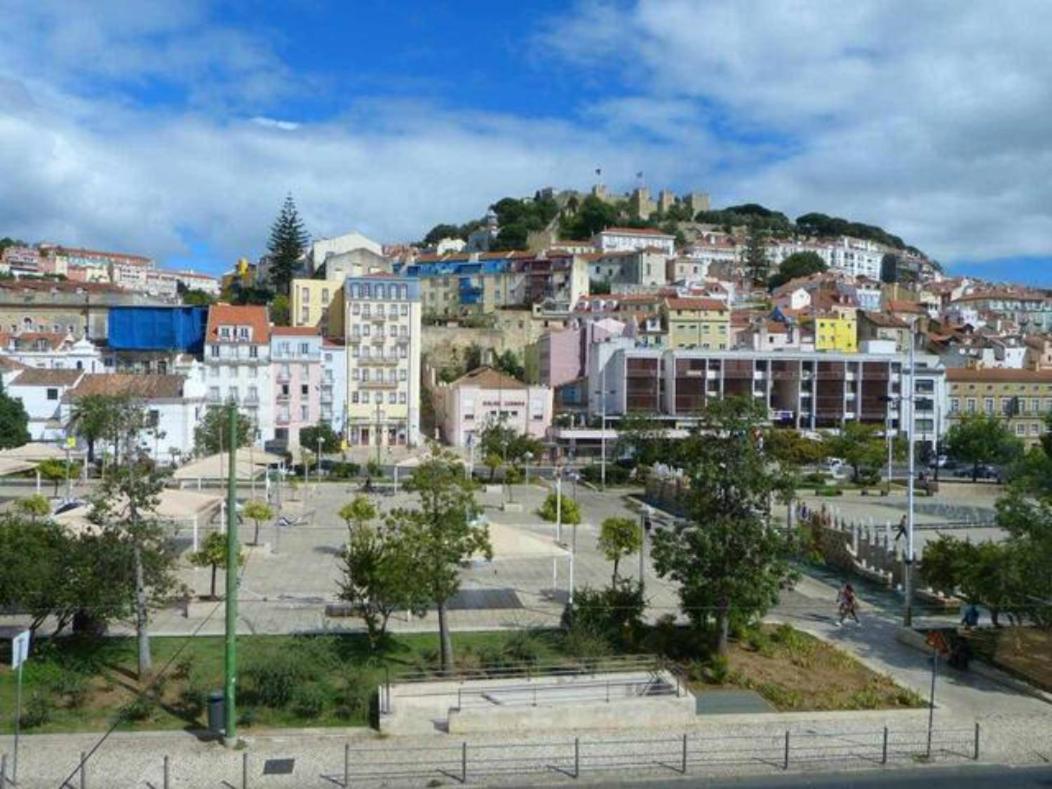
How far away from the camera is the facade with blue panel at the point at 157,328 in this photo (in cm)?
7075

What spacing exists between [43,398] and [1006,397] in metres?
69.2

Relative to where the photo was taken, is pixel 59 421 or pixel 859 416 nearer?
pixel 59 421

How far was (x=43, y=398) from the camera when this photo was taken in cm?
6006

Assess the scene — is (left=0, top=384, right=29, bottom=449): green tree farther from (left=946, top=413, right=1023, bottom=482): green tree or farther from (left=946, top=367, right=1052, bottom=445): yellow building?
(left=946, top=367, right=1052, bottom=445): yellow building

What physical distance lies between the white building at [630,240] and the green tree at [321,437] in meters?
80.7

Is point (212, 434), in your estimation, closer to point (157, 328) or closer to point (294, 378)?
point (294, 378)

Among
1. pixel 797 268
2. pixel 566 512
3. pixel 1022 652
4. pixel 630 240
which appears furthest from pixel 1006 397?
pixel 630 240

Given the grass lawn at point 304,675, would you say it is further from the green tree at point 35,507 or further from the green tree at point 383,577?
the green tree at point 35,507

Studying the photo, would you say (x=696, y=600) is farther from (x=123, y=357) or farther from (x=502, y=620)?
(x=123, y=357)

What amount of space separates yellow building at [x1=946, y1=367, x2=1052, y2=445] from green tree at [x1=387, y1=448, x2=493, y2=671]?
65830 mm

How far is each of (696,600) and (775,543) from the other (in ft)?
5.83

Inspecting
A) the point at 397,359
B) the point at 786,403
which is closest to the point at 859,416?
the point at 786,403

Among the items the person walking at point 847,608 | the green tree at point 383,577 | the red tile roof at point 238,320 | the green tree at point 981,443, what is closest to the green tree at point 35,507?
the green tree at point 383,577

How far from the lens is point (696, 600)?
17484 millimetres
